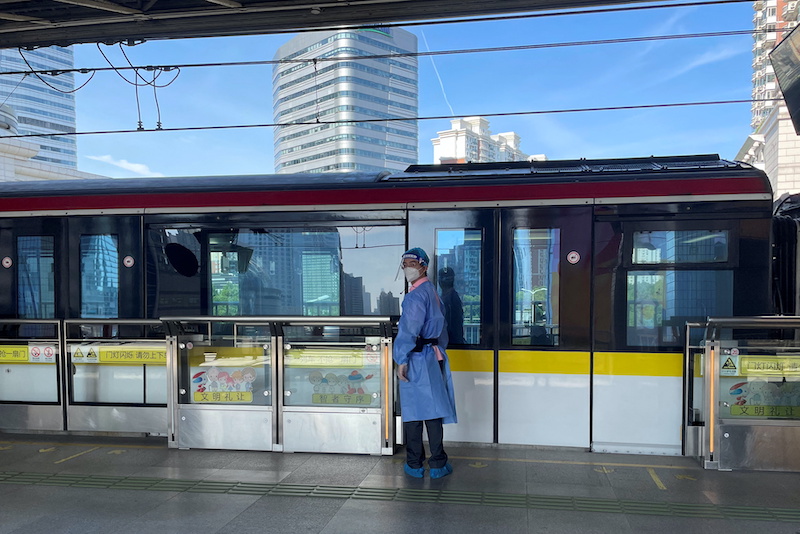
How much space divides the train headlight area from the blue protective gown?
519mm

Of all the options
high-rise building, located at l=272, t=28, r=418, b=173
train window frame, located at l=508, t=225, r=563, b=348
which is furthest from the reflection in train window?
high-rise building, located at l=272, t=28, r=418, b=173

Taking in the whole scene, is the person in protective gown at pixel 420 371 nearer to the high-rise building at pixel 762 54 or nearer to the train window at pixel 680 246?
the train window at pixel 680 246

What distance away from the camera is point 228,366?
17.1 feet

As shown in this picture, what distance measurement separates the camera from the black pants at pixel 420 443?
4434 mm

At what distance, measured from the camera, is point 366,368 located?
501 cm

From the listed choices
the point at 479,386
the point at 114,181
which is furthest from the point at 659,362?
the point at 114,181

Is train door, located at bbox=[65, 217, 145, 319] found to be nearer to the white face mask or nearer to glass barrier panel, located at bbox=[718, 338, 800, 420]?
the white face mask

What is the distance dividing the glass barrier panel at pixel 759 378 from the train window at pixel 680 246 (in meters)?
0.73

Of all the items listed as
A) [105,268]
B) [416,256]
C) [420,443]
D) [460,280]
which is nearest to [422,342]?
[416,256]

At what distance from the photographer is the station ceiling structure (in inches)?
178

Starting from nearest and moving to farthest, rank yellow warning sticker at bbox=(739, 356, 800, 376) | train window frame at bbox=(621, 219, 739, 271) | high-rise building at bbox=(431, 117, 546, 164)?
yellow warning sticker at bbox=(739, 356, 800, 376) → train window frame at bbox=(621, 219, 739, 271) → high-rise building at bbox=(431, 117, 546, 164)

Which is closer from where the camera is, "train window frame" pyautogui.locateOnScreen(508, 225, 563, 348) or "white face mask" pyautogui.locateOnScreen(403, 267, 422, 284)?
"white face mask" pyautogui.locateOnScreen(403, 267, 422, 284)

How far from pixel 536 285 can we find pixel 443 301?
0.86 m

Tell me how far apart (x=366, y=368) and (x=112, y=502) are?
2.18 metres
